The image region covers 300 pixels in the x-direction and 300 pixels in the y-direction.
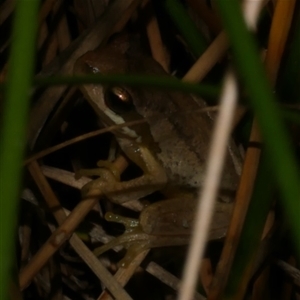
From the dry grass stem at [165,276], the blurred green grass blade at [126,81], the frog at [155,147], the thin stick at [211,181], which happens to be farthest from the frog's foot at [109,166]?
the thin stick at [211,181]

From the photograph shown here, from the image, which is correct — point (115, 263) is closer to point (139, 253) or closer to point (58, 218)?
point (139, 253)

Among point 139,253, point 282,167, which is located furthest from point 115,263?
→ point 282,167

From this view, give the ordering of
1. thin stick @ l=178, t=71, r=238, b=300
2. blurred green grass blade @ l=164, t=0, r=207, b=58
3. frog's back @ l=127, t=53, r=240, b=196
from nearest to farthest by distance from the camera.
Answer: thin stick @ l=178, t=71, r=238, b=300 < blurred green grass blade @ l=164, t=0, r=207, b=58 < frog's back @ l=127, t=53, r=240, b=196

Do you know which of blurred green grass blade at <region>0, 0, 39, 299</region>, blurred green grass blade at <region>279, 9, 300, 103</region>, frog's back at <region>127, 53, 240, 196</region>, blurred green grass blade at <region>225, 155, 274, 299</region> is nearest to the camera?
blurred green grass blade at <region>0, 0, 39, 299</region>

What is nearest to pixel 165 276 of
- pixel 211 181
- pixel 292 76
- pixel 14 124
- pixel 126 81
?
pixel 292 76

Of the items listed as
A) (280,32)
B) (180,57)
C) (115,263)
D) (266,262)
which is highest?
(280,32)

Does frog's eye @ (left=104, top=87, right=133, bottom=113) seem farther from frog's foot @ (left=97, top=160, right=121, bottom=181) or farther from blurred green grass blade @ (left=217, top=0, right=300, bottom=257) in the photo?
blurred green grass blade @ (left=217, top=0, right=300, bottom=257)

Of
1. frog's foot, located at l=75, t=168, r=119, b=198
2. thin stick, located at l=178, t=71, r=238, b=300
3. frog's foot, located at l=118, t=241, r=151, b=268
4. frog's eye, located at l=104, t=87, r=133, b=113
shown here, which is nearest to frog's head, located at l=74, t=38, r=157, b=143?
frog's eye, located at l=104, t=87, r=133, b=113
